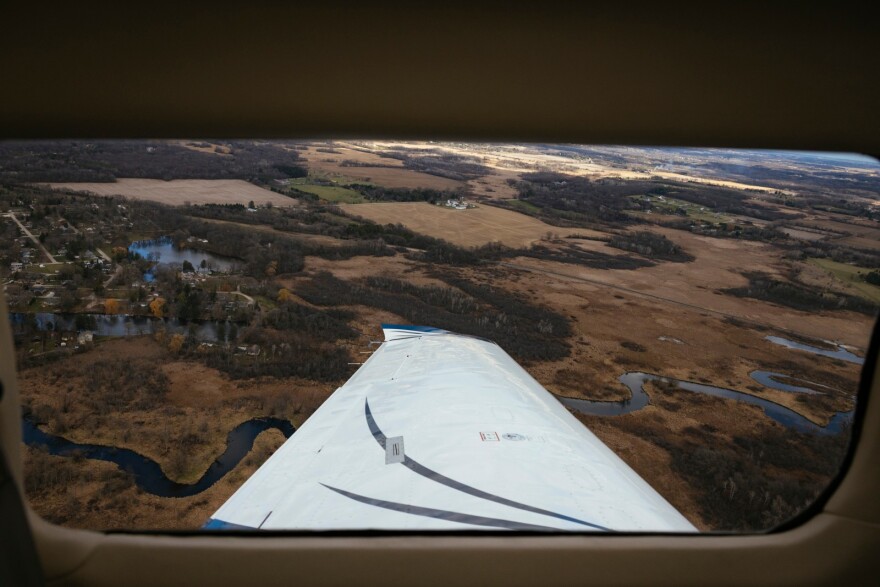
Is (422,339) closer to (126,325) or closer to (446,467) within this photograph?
(446,467)

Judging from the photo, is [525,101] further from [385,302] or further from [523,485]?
[385,302]

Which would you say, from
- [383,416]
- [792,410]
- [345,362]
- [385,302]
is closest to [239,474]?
[345,362]

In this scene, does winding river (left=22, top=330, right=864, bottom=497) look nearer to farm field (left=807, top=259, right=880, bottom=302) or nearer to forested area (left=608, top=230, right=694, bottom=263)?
farm field (left=807, top=259, right=880, bottom=302)

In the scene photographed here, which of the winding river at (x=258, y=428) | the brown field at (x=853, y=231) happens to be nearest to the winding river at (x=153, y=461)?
the winding river at (x=258, y=428)

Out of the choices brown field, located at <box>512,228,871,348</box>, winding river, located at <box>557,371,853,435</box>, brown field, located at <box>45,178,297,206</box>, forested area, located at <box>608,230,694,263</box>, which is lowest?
winding river, located at <box>557,371,853,435</box>

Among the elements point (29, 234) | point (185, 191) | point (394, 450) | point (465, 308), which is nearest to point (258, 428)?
point (394, 450)

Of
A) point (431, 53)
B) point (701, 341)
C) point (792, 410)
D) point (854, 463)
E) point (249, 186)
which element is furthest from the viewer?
point (249, 186)

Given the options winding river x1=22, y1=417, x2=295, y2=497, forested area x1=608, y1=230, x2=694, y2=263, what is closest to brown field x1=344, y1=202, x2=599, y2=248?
forested area x1=608, y1=230, x2=694, y2=263

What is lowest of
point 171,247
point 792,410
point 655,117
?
point 792,410

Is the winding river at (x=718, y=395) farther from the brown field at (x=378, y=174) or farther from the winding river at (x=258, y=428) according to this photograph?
the brown field at (x=378, y=174)
